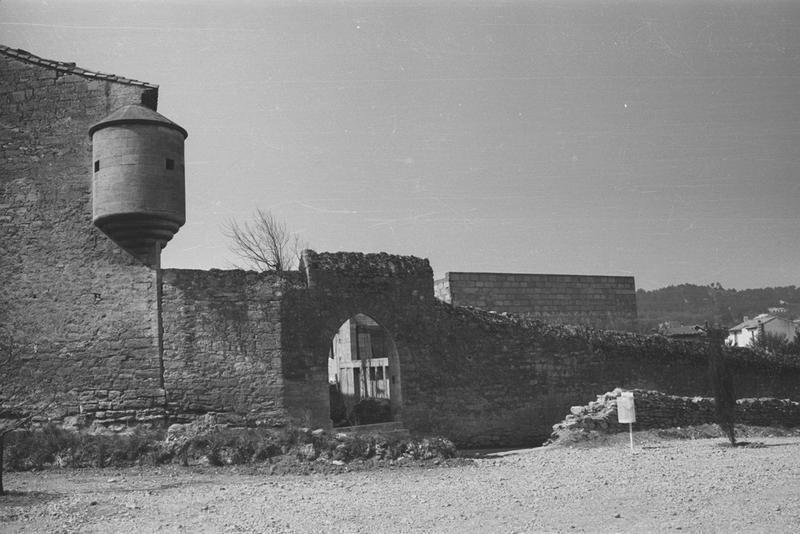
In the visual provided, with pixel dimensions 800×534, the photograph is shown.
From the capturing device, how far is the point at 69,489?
11219 millimetres

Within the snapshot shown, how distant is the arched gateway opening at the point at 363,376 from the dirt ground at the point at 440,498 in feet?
13.0

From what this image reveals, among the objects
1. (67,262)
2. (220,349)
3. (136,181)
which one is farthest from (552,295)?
(67,262)

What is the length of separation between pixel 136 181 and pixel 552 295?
699 inches

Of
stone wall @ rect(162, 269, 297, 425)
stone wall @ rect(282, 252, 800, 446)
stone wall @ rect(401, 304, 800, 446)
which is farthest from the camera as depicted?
stone wall @ rect(401, 304, 800, 446)

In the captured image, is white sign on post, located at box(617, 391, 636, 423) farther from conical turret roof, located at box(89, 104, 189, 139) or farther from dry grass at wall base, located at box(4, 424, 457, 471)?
conical turret roof, located at box(89, 104, 189, 139)

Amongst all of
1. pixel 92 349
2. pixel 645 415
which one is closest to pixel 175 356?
pixel 92 349

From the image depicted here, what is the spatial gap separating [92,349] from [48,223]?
8.60ft

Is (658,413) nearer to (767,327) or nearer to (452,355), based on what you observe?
(452,355)

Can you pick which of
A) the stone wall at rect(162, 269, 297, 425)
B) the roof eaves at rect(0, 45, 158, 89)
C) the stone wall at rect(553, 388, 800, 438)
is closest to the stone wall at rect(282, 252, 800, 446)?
the stone wall at rect(162, 269, 297, 425)

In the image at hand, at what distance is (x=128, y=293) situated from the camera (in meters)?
15.4

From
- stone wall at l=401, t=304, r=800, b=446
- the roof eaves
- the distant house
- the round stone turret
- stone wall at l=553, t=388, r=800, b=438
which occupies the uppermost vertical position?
the roof eaves

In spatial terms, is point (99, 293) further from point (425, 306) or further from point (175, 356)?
point (425, 306)

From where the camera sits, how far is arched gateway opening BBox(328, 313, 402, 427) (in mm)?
17438

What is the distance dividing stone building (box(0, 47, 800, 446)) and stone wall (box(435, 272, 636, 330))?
1065 cm
